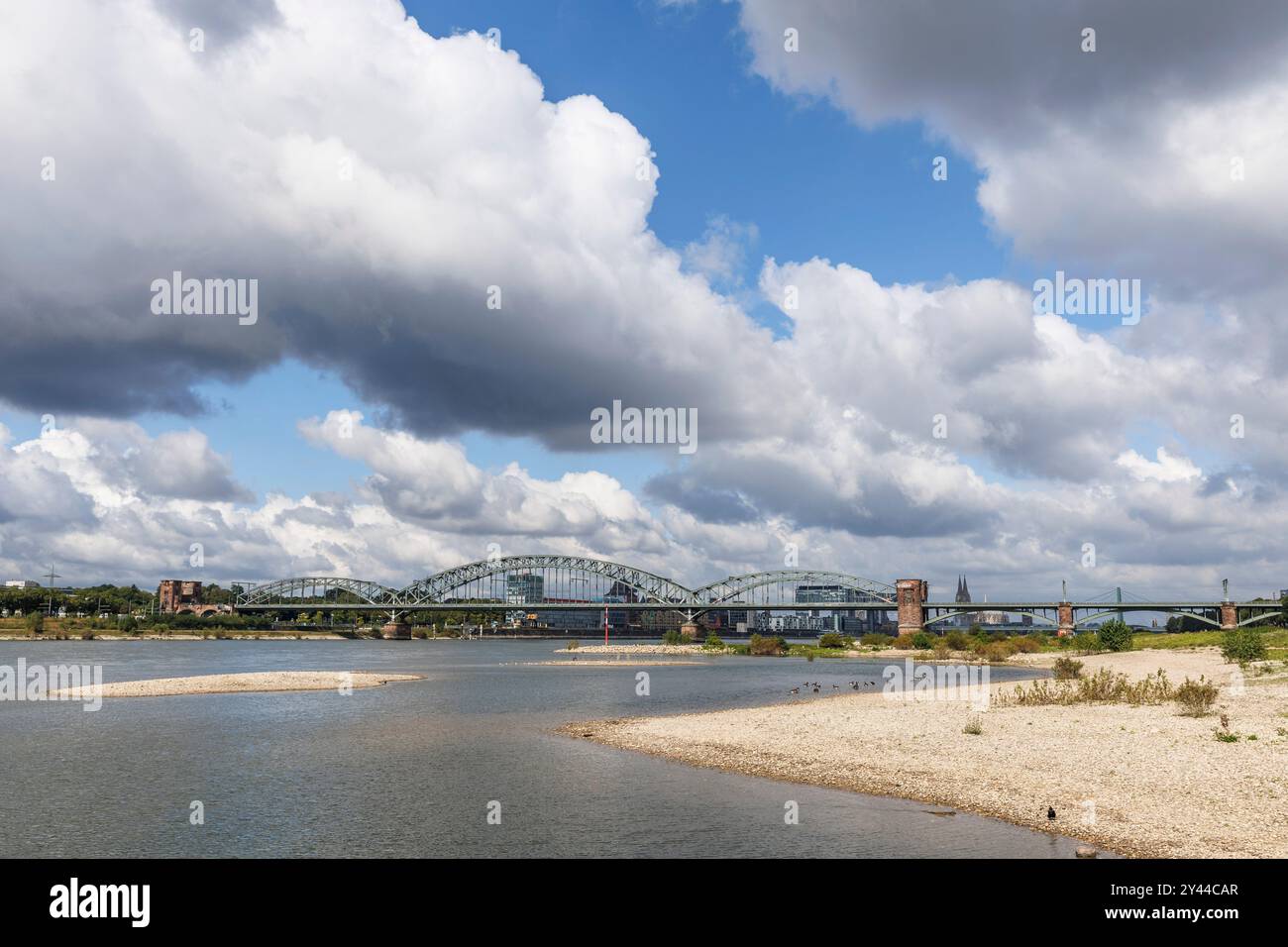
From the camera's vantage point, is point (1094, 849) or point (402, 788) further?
point (402, 788)

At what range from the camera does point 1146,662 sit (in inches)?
3381

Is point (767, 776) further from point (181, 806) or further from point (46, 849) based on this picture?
point (46, 849)

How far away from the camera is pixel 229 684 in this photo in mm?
75812

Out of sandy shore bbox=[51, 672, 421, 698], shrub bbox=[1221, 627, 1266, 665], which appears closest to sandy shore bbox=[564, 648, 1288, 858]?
shrub bbox=[1221, 627, 1266, 665]

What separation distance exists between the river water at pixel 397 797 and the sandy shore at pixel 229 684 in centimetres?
1315

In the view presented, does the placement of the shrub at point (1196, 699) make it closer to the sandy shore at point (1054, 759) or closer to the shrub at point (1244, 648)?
the sandy shore at point (1054, 759)

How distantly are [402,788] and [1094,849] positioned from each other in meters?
22.6

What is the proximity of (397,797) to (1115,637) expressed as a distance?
382 ft

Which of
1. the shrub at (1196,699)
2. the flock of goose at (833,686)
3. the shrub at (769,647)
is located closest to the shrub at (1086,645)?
the shrub at (769,647)

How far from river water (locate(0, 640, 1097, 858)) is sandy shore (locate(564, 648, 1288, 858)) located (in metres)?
1.83

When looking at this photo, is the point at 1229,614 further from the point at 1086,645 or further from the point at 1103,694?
the point at 1103,694

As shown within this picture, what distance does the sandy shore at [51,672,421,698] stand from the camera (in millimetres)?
68438
